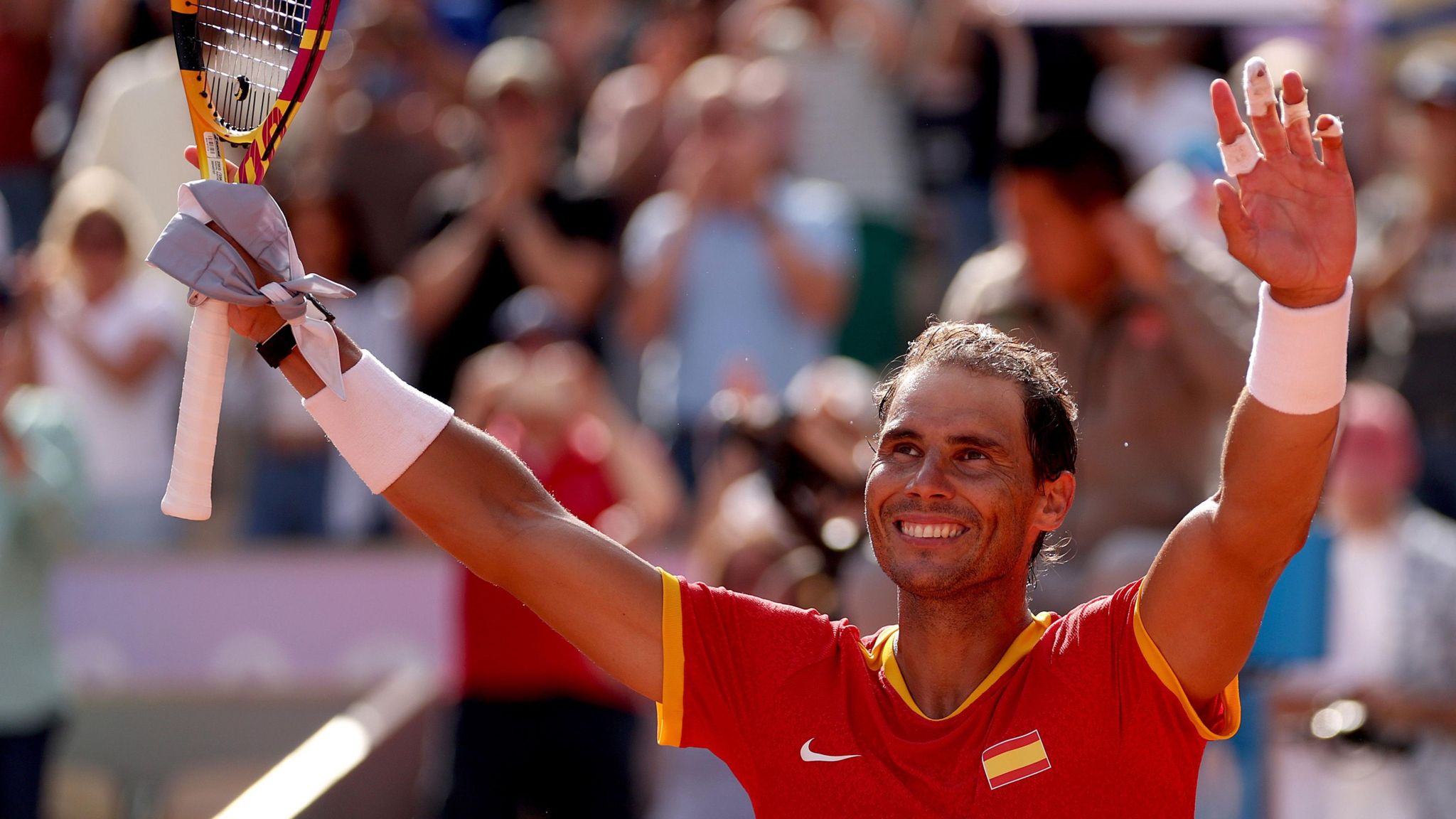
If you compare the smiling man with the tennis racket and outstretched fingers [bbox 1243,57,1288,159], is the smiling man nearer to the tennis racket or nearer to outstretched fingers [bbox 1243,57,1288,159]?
outstretched fingers [bbox 1243,57,1288,159]

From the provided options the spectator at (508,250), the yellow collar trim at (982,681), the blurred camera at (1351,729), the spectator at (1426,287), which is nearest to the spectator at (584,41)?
the spectator at (508,250)

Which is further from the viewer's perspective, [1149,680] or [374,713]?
[374,713]

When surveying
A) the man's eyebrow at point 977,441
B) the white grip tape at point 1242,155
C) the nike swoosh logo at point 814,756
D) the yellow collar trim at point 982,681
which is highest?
the white grip tape at point 1242,155

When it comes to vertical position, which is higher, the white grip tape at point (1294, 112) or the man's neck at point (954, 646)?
the white grip tape at point (1294, 112)

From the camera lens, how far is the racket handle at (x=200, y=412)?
290cm

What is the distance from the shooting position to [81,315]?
7816mm

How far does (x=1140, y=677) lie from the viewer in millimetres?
2684

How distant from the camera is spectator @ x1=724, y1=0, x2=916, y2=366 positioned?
8367 mm

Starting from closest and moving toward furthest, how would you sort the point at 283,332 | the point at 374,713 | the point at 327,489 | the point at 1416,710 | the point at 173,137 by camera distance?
1. the point at 283,332
2. the point at 1416,710
3. the point at 374,713
4. the point at 327,489
5. the point at 173,137

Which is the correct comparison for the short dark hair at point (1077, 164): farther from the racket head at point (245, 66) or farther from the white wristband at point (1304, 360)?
the white wristband at point (1304, 360)

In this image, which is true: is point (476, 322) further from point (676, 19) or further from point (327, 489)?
point (676, 19)

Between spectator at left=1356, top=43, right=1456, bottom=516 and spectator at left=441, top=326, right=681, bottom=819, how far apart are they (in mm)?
2811

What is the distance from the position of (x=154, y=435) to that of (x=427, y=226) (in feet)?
4.68

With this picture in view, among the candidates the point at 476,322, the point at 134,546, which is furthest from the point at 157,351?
the point at 476,322
